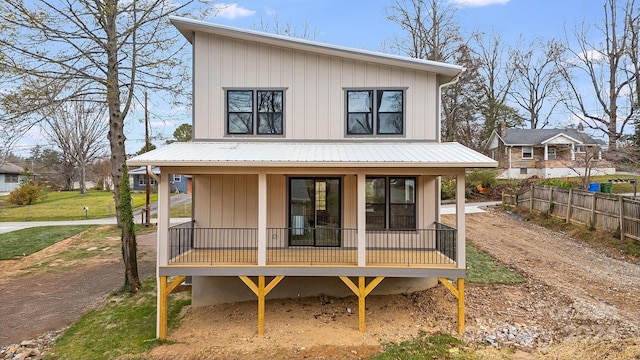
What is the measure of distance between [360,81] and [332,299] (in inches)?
242

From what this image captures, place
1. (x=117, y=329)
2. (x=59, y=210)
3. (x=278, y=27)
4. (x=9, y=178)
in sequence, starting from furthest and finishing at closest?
(x=9, y=178)
(x=59, y=210)
(x=278, y=27)
(x=117, y=329)

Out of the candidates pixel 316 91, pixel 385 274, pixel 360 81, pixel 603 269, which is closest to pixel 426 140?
pixel 360 81

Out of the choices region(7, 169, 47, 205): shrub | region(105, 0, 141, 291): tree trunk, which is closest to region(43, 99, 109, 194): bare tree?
region(7, 169, 47, 205): shrub

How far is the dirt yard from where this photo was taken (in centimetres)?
726

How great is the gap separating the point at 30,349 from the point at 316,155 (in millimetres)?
7899

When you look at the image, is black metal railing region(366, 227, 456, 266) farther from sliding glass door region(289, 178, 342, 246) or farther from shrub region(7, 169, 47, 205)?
shrub region(7, 169, 47, 205)

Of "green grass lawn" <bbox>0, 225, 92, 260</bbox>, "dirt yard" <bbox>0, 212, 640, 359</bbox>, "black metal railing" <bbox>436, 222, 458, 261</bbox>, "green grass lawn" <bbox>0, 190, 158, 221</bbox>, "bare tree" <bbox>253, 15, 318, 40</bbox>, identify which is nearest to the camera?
"dirt yard" <bbox>0, 212, 640, 359</bbox>

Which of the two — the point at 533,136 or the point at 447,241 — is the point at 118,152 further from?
the point at 533,136

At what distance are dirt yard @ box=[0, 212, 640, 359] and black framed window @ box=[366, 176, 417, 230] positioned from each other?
2.05 m

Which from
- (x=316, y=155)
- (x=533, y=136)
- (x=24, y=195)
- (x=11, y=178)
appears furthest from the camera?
(x=11, y=178)

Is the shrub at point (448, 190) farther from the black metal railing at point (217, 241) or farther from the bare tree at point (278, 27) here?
the black metal railing at point (217, 241)

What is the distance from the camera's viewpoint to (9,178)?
1925 inches

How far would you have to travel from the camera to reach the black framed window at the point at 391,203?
32.0 ft

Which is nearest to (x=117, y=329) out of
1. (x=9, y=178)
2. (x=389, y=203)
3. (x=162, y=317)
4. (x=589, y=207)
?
(x=162, y=317)
